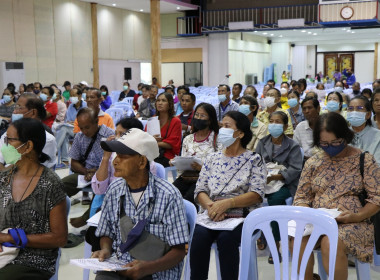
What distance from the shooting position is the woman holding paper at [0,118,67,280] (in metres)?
2.45

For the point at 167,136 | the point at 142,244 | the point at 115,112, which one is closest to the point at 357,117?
the point at 167,136

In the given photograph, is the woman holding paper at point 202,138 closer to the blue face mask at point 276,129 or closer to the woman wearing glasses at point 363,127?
the blue face mask at point 276,129

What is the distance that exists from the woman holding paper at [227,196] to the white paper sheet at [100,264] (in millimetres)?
880

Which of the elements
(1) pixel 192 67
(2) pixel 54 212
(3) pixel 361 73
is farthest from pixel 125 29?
(2) pixel 54 212

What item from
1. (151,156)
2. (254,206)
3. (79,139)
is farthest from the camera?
(79,139)

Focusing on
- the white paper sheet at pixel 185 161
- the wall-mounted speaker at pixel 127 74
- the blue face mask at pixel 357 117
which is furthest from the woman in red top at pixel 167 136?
the wall-mounted speaker at pixel 127 74

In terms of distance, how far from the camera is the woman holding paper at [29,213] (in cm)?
245

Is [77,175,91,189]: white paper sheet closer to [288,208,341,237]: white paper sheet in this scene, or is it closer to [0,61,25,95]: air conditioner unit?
[288,208,341,237]: white paper sheet

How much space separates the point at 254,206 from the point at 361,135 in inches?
50.2

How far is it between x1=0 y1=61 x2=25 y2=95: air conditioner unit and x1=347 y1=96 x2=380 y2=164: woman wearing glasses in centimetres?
1285

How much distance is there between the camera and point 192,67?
24.2 metres

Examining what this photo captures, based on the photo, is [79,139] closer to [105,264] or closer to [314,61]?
[105,264]

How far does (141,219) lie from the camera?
7.51 ft

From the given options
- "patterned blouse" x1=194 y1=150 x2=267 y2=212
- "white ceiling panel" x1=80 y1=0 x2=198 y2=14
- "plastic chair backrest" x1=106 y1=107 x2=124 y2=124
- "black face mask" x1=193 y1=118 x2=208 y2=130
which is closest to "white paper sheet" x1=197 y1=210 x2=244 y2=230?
"patterned blouse" x1=194 y1=150 x2=267 y2=212
